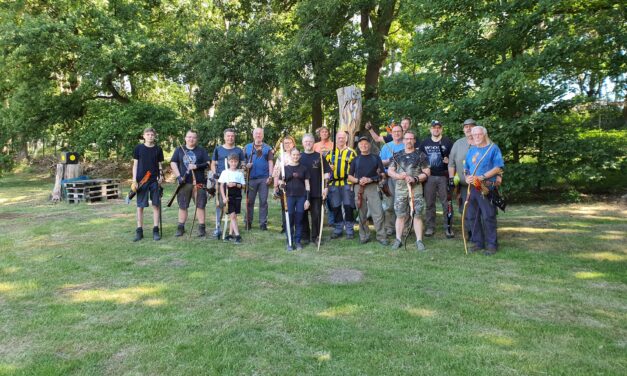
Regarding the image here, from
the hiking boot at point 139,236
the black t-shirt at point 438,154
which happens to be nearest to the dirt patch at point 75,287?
the hiking boot at point 139,236

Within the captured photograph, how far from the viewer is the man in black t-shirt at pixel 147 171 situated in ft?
22.5

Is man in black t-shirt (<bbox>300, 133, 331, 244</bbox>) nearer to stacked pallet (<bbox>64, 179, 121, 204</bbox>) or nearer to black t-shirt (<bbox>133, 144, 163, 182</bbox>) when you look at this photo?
black t-shirt (<bbox>133, 144, 163, 182</bbox>)

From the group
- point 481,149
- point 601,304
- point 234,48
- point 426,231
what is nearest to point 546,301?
point 601,304

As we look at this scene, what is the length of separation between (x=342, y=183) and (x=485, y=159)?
214cm

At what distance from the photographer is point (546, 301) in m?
4.08

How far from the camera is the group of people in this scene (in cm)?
612

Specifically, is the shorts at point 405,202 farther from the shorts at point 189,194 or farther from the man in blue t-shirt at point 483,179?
the shorts at point 189,194

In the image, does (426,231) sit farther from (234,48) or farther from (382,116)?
(234,48)

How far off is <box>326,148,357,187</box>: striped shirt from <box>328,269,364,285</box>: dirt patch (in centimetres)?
211

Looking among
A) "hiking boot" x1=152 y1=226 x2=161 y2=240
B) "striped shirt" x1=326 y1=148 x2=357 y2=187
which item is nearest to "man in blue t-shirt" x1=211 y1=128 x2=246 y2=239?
"hiking boot" x1=152 y1=226 x2=161 y2=240

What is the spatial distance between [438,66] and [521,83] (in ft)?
6.60

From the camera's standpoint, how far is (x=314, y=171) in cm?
664

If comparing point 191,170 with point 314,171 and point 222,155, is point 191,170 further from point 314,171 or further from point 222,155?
point 314,171

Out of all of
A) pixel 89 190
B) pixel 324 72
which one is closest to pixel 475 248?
pixel 324 72
